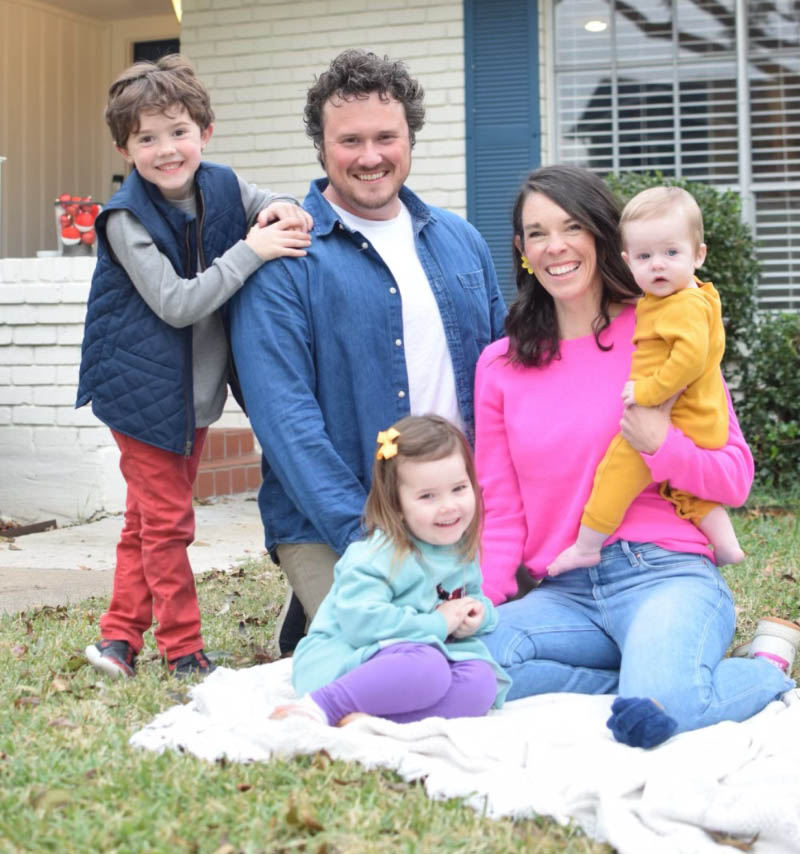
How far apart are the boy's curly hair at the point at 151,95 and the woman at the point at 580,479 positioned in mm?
966

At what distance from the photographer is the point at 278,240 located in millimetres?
3350

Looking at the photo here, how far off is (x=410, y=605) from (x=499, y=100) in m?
6.05

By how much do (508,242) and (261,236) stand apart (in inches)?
203

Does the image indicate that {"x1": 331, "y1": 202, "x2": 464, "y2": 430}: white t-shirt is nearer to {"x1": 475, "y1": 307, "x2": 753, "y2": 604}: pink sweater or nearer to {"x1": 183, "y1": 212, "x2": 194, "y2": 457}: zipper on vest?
A: {"x1": 475, "y1": 307, "x2": 753, "y2": 604}: pink sweater

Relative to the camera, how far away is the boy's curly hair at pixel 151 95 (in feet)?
11.0

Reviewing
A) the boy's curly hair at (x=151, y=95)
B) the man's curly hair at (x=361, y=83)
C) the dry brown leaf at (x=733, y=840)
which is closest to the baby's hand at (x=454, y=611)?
the dry brown leaf at (x=733, y=840)

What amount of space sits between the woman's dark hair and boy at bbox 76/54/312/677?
64 cm

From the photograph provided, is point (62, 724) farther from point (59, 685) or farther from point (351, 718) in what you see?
point (351, 718)

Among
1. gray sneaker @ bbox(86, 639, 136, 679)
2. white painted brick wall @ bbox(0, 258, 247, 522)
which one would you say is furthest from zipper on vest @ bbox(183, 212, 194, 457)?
white painted brick wall @ bbox(0, 258, 247, 522)

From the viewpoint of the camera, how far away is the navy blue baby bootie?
2666mm

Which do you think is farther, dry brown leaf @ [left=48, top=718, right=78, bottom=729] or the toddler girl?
dry brown leaf @ [left=48, top=718, right=78, bottom=729]

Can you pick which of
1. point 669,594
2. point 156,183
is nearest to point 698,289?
point 669,594

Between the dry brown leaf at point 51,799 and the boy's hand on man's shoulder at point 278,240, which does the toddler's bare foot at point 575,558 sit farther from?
the dry brown leaf at point 51,799

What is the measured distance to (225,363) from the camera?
3598 millimetres
